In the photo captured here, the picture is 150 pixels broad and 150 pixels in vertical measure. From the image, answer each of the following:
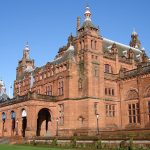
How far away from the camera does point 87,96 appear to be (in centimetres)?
5184

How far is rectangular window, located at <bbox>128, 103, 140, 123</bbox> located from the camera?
53.4 meters

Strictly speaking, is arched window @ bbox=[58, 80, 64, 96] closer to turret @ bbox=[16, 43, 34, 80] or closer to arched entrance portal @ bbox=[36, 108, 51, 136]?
arched entrance portal @ bbox=[36, 108, 51, 136]

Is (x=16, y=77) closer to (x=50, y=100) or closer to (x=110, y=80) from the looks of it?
(x=50, y=100)

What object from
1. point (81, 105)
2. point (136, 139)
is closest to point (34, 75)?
point (81, 105)

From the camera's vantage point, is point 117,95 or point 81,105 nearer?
point 81,105

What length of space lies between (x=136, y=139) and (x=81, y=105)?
971 inches

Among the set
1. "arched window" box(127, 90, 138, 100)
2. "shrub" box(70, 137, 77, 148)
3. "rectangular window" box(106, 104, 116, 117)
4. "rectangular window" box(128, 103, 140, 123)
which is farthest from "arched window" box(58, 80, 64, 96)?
"shrub" box(70, 137, 77, 148)

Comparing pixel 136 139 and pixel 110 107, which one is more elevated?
pixel 110 107

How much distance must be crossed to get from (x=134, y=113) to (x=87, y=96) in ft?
34.0

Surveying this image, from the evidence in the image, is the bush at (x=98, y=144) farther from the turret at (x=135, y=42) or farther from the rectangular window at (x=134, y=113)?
the turret at (x=135, y=42)

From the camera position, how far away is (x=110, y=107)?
5578 cm

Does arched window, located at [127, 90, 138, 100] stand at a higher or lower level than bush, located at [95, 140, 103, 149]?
higher

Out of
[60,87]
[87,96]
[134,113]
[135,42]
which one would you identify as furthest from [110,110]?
[135,42]

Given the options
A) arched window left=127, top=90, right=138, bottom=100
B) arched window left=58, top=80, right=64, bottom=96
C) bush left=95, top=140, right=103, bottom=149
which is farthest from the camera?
arched window left=58, top=80, right=64, bottom=96
